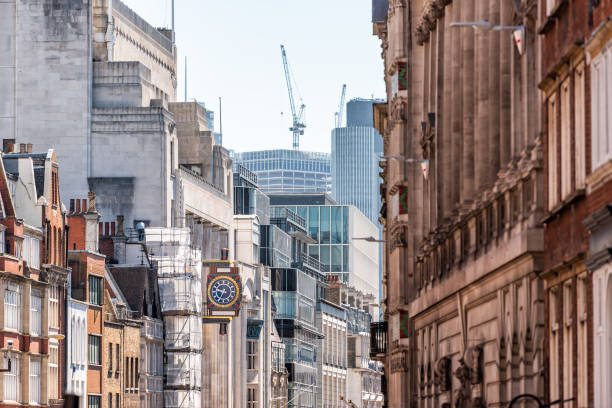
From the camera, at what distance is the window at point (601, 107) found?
32.9 meters

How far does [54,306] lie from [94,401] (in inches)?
398

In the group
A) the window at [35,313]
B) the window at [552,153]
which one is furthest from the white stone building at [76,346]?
the window at [552,153]

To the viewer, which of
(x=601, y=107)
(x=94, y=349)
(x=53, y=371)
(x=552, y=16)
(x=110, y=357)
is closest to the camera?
(x=601, y=107)

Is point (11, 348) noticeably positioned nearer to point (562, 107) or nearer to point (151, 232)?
point (151, 232)

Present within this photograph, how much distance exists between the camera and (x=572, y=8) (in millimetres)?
37469

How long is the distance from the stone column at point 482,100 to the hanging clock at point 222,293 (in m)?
114

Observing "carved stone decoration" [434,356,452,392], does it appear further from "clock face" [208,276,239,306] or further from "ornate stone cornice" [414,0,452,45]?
"clock face" [208,276,239,306]

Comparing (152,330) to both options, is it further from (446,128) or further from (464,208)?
(464,208)

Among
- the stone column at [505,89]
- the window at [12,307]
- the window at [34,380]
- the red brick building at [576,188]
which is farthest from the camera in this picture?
the window at [34,380]

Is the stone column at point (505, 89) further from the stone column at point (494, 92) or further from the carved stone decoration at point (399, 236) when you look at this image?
the carved stone decoration at point (399, 236)

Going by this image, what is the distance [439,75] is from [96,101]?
104 m

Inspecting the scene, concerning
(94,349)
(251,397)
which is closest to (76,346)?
(94,349)

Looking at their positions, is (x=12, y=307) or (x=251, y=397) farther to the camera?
(x=251, y=397)

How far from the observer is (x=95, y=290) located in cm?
13312
